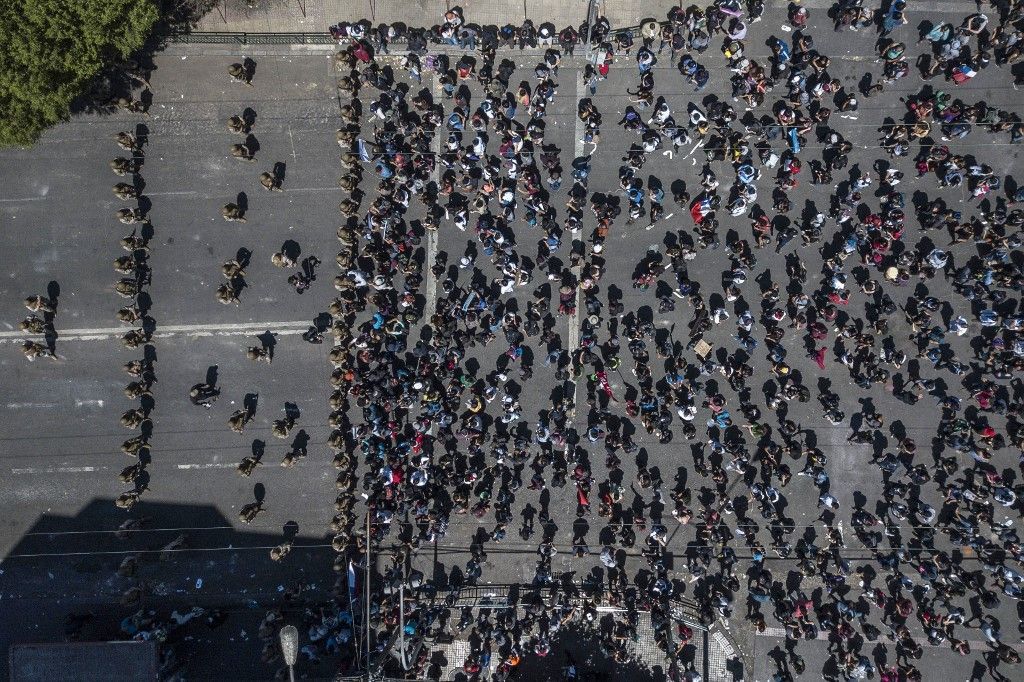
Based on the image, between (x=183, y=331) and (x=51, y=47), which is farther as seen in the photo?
(x=183, y=331)

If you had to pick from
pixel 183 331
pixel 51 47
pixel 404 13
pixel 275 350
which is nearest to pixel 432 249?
pixel 275 350

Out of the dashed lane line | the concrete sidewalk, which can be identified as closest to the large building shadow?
the dashed lane line

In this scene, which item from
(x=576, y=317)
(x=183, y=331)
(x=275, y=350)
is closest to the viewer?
(x=183, y=331)

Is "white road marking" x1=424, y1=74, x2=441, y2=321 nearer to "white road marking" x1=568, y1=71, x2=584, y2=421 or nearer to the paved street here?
the paved street

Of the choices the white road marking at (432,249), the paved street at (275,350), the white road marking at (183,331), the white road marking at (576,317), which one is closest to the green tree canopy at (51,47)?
the paved street at (275,350)

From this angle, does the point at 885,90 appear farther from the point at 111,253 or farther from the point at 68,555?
the point at 68,555

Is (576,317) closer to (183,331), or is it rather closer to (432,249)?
(432,249)

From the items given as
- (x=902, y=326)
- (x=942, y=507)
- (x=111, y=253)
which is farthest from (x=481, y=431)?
(x=942, y=507)

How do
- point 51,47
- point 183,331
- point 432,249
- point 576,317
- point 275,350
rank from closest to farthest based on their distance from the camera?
point 51,47 < point 183,331 < point 275,350 < point 432,249 < point 576,317
